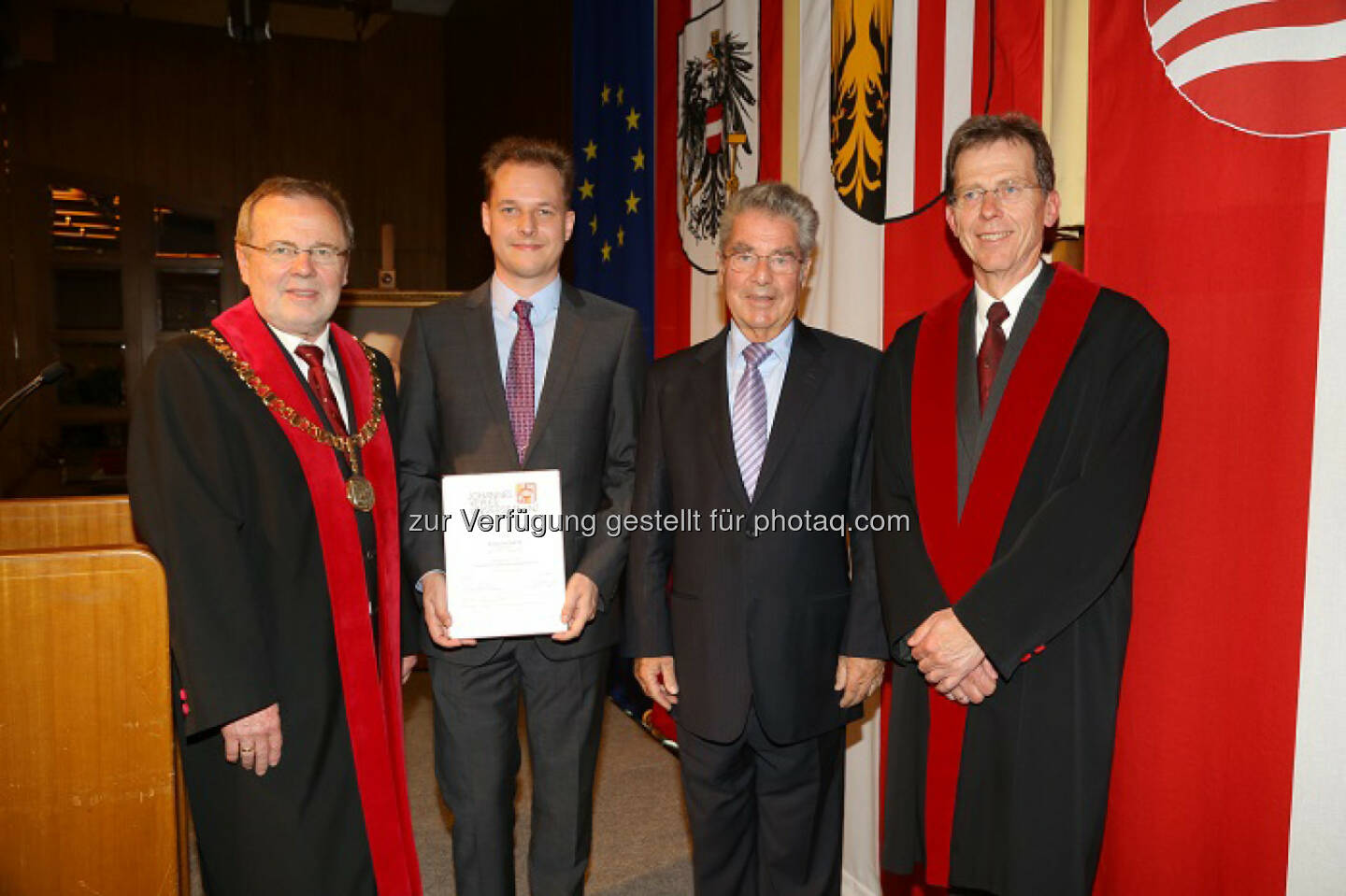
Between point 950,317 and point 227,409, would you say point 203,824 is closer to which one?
point 227,409

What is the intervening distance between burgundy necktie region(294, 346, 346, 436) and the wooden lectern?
0.52m

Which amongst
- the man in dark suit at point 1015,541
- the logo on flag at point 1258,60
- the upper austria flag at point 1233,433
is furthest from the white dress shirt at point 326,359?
the logo on flag at point 1258,60

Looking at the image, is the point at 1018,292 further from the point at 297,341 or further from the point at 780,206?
the point at 297,341

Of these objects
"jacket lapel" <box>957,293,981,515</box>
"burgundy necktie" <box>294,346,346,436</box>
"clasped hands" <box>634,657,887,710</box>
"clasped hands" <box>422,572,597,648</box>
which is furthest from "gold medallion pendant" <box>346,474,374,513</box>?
"jacket lapel" <box>957,293,981,515</box>

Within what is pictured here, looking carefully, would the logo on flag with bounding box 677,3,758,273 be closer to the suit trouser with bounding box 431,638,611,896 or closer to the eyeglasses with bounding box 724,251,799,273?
the eyeglasses with bounding box 724,251,799,273

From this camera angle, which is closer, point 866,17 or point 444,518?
point 444,518

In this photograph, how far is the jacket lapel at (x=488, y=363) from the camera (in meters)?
2.30

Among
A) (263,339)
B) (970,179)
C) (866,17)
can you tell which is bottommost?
(263,339)

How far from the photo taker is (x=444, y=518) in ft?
7.30

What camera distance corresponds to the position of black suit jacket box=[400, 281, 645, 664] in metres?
2.31

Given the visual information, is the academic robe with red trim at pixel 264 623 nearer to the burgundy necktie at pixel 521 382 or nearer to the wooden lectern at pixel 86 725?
the wooden lectern at pixel 86 725

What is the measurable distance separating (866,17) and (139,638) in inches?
99.4

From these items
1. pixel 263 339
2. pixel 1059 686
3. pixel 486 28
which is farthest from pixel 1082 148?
pixel 486 28

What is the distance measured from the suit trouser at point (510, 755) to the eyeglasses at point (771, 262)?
1011 mm
